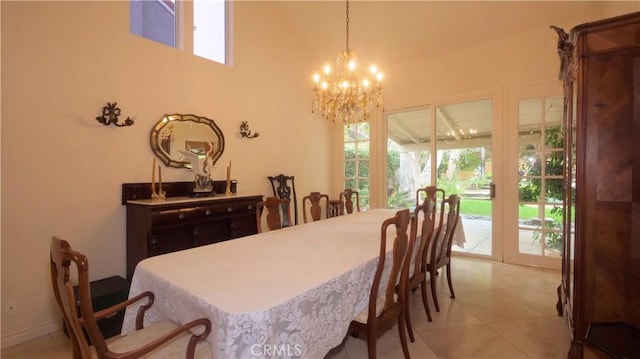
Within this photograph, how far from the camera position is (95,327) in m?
1.03

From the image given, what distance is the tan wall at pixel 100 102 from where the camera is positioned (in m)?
2.27

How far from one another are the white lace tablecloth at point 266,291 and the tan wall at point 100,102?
1.49 meters

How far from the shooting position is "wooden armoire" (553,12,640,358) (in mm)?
1602

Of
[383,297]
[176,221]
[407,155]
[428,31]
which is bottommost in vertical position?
[383,297]

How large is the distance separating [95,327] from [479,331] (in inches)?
94.6

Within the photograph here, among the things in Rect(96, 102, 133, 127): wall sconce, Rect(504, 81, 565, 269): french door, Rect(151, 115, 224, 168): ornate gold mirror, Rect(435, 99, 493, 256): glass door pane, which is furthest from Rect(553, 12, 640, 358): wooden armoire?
Rect(96, 102, 133, 127): wall sconce

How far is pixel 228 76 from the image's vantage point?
3.75 meters

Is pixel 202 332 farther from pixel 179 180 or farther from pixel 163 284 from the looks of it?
pixel 179 180

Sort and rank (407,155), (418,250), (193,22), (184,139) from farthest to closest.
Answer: (407,155), (193,22), (184,139), (418,250)

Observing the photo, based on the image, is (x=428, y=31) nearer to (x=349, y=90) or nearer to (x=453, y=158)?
(x=453, y=158)

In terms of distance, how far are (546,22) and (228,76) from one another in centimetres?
378

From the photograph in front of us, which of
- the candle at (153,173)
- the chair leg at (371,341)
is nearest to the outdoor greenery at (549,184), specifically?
the chair leg at (371,341)

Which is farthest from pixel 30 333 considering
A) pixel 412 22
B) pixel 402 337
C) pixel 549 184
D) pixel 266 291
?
pixel 549 184

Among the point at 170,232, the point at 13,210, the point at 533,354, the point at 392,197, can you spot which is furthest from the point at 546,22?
the point at 13,210
